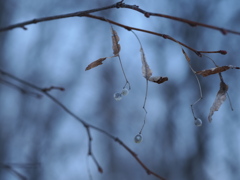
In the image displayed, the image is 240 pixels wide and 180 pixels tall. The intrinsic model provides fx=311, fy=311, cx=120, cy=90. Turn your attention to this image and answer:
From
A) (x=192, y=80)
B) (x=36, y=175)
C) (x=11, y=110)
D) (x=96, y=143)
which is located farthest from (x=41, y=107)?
(x=192, y=80)

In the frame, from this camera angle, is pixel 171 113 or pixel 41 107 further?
pixel 41 107

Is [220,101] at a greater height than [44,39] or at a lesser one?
lesser

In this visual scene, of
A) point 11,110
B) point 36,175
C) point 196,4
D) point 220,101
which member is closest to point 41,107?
point 11,110

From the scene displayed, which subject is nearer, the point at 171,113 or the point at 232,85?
the point at 232,85

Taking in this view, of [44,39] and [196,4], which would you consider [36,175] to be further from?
[196,4]

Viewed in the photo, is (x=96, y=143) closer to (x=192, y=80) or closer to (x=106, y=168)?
(x=106, y=168)

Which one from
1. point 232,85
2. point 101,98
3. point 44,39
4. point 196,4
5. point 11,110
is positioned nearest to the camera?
point 232,85

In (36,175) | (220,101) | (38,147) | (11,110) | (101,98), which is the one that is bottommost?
(220,101)

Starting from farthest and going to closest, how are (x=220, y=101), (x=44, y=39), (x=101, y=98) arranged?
(x=101, y=98), (x=44, y=39), (x=220, y=101)

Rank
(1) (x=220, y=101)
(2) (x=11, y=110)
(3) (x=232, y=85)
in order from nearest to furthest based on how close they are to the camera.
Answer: (1) (x=220, y=101)
(3) (x=232, y=85)
(2) (x=11, y=110)

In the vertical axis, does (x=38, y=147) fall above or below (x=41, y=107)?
below
